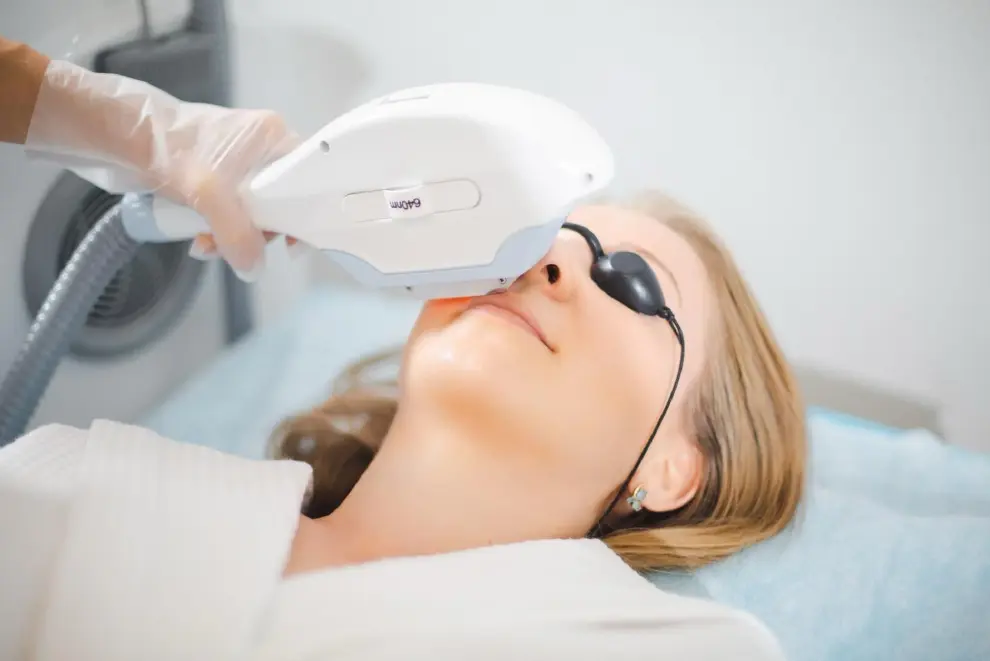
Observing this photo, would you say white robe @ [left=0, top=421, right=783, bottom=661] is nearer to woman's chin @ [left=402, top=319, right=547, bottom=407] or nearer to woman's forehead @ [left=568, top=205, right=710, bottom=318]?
woman's chin @ [left=402, top=319, right=547, bottom=407]

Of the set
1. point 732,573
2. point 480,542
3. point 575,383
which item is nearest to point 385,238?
point 575,383

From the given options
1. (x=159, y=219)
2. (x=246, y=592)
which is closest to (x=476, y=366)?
(x=246, y=592)

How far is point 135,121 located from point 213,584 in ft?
1.77

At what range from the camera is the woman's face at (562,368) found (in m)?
0.90

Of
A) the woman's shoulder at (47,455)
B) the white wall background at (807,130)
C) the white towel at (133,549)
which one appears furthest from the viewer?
the white wall background at (807,130)

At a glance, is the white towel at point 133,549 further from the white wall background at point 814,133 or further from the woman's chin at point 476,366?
the white wall background at point 814,133

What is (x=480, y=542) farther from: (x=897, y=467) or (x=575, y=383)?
(x=897, y=467)

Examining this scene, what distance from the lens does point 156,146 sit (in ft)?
3.19

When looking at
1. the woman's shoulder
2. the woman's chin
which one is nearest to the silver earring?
the woman's chin

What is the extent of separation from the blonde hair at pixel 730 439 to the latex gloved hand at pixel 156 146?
0.51m

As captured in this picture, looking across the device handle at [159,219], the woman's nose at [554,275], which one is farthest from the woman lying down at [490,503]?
the device handle at [159,219]

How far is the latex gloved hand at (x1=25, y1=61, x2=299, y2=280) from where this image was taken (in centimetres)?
95

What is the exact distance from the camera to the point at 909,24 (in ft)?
3.94

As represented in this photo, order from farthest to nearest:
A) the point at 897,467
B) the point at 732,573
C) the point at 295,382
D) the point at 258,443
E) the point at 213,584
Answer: the point at 295,382, the point at 258,443, the point at 897,467, the point at 732,573, the point at 213,584
